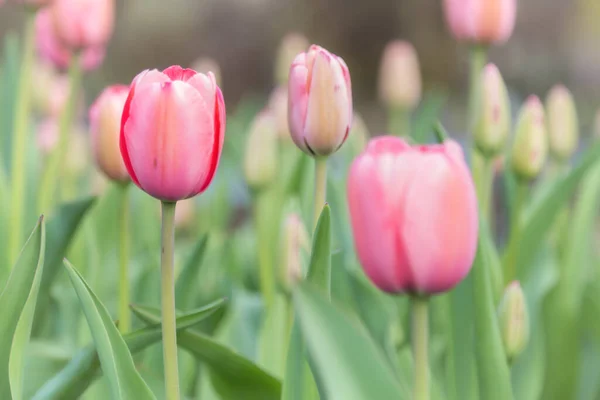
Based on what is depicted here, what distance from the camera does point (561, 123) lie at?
1125 mm

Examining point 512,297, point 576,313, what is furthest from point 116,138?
point 576,313

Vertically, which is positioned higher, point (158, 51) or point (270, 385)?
point (158, 51)

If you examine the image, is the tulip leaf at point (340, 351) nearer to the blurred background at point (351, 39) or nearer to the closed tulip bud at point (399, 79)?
the closed tulip bud at point (399, 79)

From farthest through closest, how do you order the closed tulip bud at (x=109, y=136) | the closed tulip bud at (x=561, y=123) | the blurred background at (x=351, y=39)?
the blurred background at (x=351, y=39) → the closed tulip bud at (x=561, y=123) → the closed tulip bud at (x=109, y=136)

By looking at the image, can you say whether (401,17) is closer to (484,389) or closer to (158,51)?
(158,51)

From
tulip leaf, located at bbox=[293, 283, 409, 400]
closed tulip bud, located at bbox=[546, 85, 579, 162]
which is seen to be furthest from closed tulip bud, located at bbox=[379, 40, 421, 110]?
tulip leaf, located at bbox=[293, 283, 409, 400]

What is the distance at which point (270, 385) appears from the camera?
0.63 m

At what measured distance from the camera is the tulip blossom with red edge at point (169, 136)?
0.46 meters

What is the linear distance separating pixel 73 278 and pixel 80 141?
3.75 feet

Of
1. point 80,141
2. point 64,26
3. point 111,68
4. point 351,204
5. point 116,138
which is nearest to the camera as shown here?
point 351,204

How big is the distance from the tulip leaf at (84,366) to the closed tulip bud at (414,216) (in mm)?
165

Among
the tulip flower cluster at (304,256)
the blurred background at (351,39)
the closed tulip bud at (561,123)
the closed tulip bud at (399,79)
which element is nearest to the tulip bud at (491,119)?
the tulip flower cluster at (304,256)

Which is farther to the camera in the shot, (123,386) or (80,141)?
(80,141)

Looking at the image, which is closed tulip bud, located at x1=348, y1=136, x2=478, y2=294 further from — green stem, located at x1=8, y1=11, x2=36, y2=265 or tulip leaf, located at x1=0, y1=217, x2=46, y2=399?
green stem, located at x1=8, y1=11, x2=36, y2=265
